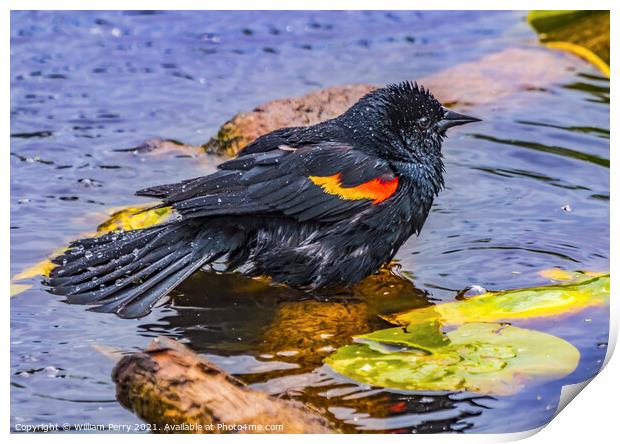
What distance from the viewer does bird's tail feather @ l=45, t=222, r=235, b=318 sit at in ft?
18.0

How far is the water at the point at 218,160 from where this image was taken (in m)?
4.84

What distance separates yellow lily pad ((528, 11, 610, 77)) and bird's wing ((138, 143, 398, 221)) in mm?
3812

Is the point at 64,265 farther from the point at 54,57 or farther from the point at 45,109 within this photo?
the point at 54,57

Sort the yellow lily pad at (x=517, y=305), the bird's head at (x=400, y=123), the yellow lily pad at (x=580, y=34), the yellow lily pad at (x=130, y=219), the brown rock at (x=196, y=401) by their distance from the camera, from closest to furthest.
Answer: the brown rock at (x=196, y=401) < the yellow lily pad at (x=517, y=305) < the bird's head at (x=400, y=123) < the yellow lily pad at (x=130, y=219) < the yellow lily pad at (x=580, y=34)

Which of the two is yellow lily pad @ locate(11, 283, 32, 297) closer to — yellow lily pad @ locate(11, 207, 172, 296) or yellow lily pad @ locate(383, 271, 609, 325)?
yellow lily pad @ locate(11, 207, 172, 296)

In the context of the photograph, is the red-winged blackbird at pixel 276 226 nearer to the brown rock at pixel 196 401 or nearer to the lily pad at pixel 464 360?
the lily pad at pixel 464 360

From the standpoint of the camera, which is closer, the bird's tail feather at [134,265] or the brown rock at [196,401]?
the brown rock at [196,401]

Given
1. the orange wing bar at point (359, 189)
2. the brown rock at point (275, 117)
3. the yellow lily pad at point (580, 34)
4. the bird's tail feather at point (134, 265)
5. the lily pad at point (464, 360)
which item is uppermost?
the yellow lily pad at point (580, 34)

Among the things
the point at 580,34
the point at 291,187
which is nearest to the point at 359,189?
the point at 291,187

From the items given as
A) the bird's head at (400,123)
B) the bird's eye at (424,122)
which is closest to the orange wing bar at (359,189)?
the bird's head at (400,123)

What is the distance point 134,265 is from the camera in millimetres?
5590

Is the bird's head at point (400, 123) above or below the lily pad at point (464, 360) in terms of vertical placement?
above

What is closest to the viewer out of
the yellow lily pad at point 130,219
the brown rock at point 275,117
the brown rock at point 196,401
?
the brown rock at point 196,401
